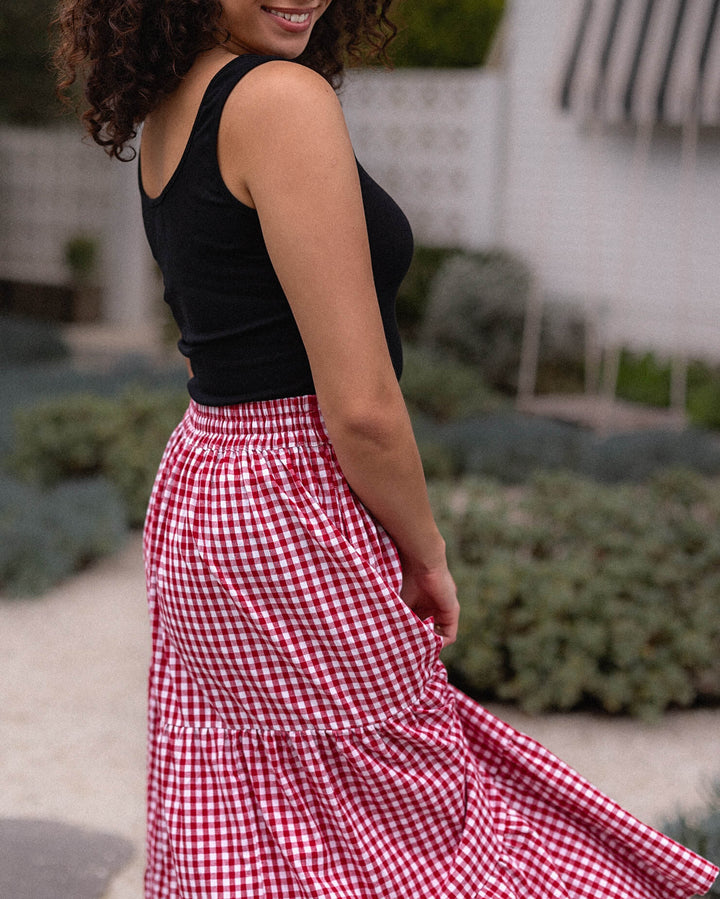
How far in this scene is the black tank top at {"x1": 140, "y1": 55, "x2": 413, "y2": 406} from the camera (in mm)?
1099

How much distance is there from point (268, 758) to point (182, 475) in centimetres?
38

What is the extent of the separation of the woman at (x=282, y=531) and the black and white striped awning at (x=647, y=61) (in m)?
5.25

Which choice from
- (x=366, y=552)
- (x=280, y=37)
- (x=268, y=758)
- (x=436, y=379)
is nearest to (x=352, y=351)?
(x=366, y=552)

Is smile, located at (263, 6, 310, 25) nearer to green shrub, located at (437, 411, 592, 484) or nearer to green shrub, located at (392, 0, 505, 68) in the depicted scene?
green shrub, located at (437, 411, 592, 484)

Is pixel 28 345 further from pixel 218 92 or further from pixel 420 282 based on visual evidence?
pixel 218 92

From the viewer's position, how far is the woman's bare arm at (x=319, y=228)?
3.37 ft

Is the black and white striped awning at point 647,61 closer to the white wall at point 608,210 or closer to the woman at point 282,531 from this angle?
the white wall at point 608,210

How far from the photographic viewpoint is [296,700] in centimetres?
124

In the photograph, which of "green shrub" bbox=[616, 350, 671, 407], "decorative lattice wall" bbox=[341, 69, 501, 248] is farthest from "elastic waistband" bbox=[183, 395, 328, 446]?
"decorative lattice wall" bbox=[341, 69, 501, 248]

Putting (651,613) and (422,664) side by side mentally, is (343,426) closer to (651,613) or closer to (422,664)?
(422,664)

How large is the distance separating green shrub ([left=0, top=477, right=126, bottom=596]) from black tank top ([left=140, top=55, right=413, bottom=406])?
2621 millimetres

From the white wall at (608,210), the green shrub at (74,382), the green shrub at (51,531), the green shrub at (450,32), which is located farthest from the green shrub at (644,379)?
the green shrub at (450,32)

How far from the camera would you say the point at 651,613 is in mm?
2789

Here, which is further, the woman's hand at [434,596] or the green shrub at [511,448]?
the green shrub at [511,448]
